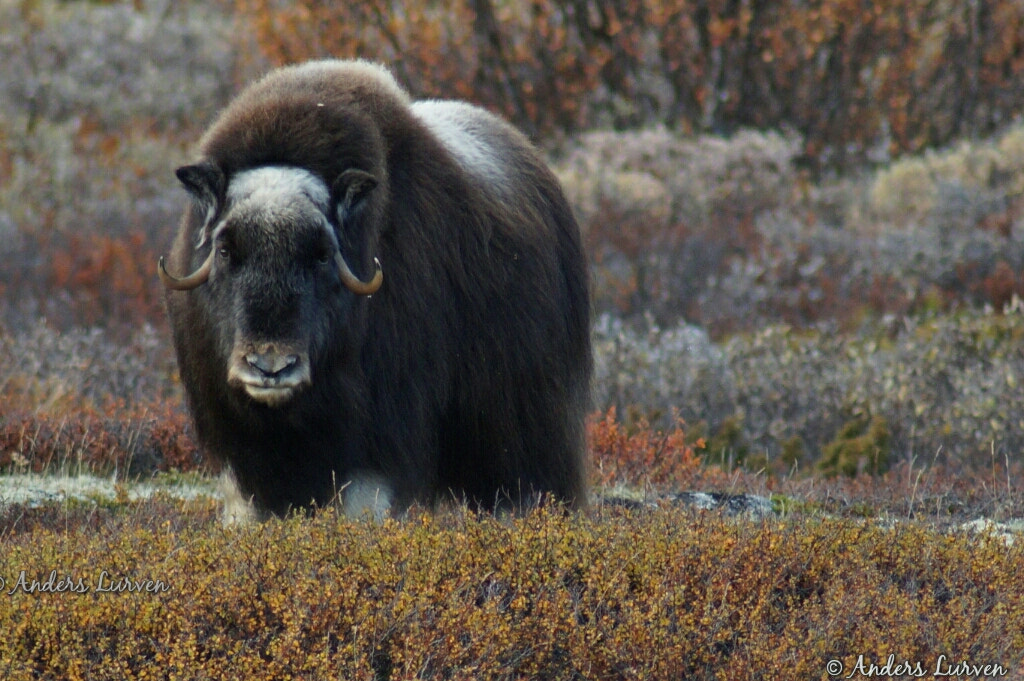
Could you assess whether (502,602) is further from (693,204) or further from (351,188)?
(693,204)

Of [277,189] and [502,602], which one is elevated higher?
[277,189]

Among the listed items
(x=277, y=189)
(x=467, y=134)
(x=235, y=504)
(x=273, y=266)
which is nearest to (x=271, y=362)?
(x=273, y=266)

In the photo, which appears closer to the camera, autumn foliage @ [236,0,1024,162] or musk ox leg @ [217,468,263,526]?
musk ox leg @ [217,468,263,526]

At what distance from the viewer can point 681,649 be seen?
3.33 m

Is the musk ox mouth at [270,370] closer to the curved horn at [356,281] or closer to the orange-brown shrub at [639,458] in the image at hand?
the curved horn at [356,281]

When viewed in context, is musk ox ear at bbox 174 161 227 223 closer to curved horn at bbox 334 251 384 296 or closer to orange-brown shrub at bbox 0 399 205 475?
curved horn at bbox 334 251 384 296

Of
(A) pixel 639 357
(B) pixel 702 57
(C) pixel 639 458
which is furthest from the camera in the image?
(B) pixel 702 57

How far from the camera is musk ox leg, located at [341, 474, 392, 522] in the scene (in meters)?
4.47

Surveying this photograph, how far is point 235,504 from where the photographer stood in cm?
466

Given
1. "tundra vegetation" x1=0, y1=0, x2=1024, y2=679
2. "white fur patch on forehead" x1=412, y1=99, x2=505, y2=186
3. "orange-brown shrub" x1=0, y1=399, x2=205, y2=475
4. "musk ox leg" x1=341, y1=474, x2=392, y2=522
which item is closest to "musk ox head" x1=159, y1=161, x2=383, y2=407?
"musk ox leg" x1=341, y1=474, x2=392, y2=522

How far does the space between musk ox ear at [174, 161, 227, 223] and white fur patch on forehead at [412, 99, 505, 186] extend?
910 mm

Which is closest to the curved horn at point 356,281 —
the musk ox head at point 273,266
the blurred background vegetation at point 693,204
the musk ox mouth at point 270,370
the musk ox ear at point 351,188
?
the musk ox head at point 273,266

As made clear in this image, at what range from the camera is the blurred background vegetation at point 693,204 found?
7.93 m

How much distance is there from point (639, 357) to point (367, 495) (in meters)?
4.55
